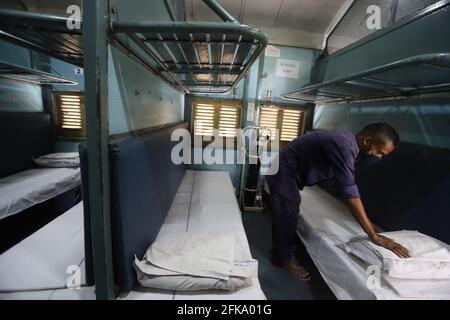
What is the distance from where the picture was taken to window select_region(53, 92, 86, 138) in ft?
7.79

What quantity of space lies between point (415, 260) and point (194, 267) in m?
1.21

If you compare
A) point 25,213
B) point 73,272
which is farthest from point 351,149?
point 25,213

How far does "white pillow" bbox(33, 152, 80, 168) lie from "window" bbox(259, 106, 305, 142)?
2509mm

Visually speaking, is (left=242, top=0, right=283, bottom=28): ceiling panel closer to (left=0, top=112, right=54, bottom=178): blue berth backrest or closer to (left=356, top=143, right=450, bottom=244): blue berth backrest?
(left=356, top=143, right=450, bottom=244): blue berth backrest

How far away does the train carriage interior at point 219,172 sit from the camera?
0.88 meters

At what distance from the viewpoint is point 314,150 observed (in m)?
1.71

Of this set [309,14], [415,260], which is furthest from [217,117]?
[415,260]

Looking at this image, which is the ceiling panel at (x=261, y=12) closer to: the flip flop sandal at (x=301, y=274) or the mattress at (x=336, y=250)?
the mattress at (x=336, y=250)

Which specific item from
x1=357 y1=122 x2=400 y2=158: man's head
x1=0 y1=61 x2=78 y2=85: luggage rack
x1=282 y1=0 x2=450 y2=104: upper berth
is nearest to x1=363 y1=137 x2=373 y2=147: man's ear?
x1=357 y1=122 x2=400 y2=158: man's head

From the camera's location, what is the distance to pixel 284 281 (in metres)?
1.80

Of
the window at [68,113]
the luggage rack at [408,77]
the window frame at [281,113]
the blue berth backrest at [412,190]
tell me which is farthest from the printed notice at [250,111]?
the window at [68,113]

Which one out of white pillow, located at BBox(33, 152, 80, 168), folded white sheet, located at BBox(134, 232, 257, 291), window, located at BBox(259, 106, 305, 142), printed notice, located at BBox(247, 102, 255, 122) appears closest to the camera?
folded white sheet, located at BBox(134, 232, 257, 291)
